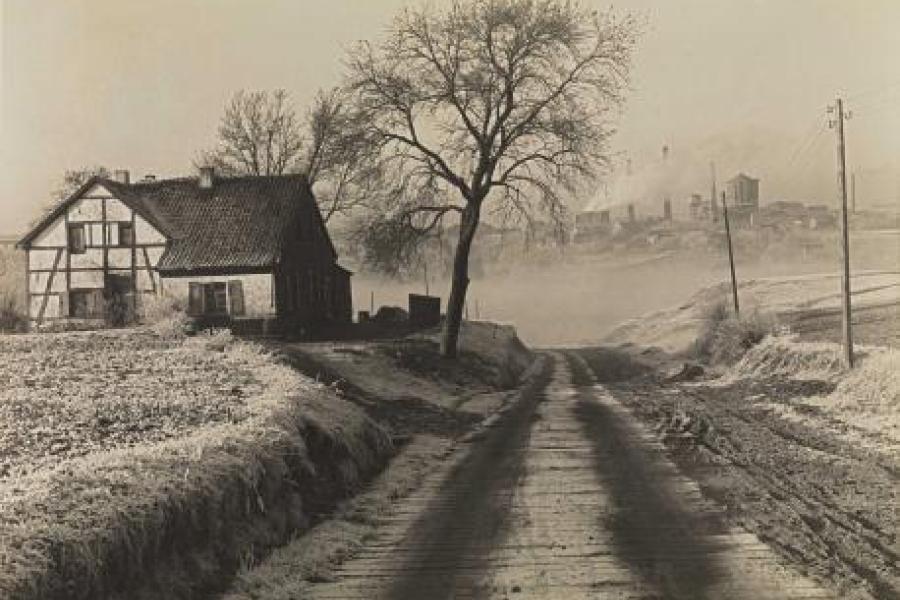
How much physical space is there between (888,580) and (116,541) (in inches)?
265

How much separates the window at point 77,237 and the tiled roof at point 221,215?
7.89 feet

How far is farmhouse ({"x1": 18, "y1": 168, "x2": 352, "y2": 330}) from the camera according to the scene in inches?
1778

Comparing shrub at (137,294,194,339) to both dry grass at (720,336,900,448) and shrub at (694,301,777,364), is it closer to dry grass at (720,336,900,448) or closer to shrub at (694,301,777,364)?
dry grass at (720,336,900,448)

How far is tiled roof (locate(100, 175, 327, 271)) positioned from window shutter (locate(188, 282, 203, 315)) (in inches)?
35.6

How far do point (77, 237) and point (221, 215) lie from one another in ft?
21.4

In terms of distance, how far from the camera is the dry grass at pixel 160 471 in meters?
8.16

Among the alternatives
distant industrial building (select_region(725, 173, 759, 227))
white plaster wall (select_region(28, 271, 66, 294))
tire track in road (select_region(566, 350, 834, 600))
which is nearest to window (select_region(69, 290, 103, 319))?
white plaster wall (select_region(28, 271, 66, 294))

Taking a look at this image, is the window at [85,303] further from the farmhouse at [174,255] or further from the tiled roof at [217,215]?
the tiled roof at [217,215]

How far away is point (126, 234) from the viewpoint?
1845 inches

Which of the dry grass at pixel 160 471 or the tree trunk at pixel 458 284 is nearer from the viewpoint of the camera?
the dry grass at pixel 160 471

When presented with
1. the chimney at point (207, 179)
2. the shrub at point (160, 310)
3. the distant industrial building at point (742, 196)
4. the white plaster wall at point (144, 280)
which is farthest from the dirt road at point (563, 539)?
the distant industrial building at point (742, 196)

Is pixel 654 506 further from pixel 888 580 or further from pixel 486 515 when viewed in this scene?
pixel 888 580

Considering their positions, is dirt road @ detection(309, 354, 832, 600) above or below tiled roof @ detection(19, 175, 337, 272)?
below

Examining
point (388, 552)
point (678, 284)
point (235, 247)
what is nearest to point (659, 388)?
point (235, 247)
